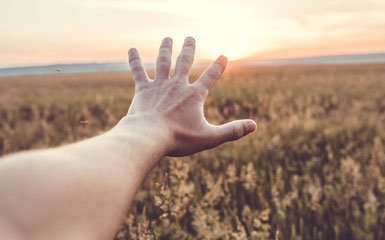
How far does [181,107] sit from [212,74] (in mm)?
231

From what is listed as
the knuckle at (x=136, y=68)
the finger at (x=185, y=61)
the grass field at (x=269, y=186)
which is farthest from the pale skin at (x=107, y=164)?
the grass field at (x=269, y=186)

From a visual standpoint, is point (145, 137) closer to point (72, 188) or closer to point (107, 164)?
point (107, 164)

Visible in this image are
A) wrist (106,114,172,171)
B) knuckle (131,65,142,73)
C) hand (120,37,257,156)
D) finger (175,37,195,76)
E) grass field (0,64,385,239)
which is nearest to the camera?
wrist (106,114,172,171)

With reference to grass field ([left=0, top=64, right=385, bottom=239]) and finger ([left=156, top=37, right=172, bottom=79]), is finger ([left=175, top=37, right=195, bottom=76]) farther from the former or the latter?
grass field ([left=0, top=64, right=385, bottom=239])

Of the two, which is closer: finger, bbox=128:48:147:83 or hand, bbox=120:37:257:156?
hand, bbox=120:37:257:156

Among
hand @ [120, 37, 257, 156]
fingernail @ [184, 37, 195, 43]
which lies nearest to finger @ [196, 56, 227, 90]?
hand @ [120, 37, 257, 156]

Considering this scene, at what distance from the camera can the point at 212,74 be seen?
4.15 ft

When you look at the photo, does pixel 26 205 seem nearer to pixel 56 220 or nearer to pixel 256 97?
pixel 56 220

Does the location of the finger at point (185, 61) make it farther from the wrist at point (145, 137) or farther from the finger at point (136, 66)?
the wrist at point (145, 137)

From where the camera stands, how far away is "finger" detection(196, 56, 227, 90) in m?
1.25

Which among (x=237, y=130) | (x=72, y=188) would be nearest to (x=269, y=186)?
(x=237, y=130)

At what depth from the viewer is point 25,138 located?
4.29 meters

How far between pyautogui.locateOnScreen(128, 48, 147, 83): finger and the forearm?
53 centimetres

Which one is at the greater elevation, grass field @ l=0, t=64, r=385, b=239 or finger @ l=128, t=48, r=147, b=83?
finger @ l=128, t=48, r=147, b=83
